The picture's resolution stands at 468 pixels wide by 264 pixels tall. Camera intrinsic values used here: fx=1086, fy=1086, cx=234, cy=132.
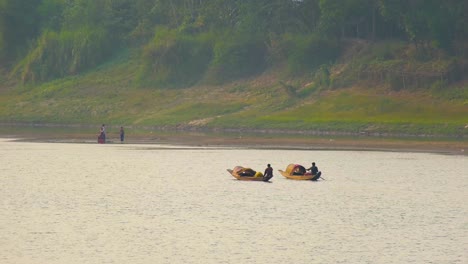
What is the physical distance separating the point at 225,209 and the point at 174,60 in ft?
265

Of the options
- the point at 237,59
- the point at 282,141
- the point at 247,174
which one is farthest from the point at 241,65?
the point at 247,174

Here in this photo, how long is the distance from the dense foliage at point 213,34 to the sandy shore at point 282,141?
67.1 feet

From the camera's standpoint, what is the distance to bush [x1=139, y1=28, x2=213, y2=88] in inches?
5192

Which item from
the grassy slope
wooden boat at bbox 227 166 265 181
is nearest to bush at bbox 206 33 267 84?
the grassy slope

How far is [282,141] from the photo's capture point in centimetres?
9494

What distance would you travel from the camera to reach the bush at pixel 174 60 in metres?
132

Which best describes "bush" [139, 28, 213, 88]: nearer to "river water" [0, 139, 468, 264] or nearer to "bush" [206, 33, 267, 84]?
"bush" [206, 33, 267, 84]

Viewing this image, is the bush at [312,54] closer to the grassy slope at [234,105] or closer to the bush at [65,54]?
the grassy slope at [234,105]

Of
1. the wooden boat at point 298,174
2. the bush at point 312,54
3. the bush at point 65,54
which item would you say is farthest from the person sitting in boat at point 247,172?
the bush at point 65,54

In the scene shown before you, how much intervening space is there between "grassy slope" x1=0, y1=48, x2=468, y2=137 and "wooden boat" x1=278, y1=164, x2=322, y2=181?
113 feet

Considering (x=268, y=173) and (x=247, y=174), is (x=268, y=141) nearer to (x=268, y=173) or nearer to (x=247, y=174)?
(x=247, y=174)

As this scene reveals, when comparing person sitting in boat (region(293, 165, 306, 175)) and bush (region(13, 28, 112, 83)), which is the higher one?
bush (region(13, 28, 112, 83))

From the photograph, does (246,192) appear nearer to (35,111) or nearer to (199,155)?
(199,155)

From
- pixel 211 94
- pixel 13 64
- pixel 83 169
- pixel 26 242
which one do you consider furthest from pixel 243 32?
pixel 26 242
